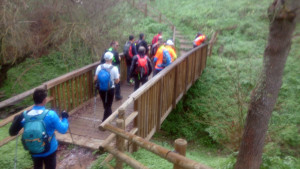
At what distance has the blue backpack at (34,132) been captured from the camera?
3025 millimetres

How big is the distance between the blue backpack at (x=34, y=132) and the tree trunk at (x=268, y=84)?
2916 millimetres

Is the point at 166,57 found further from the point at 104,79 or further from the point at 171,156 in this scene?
the point at 171,156

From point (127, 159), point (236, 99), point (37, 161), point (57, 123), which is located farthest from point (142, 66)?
point (236, 99)

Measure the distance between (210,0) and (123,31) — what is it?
12.9 metres

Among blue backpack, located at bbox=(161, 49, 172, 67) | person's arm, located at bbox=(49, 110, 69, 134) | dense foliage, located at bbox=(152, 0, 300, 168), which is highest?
blue backpack, located at bbox=(161, 49, 172, 67)

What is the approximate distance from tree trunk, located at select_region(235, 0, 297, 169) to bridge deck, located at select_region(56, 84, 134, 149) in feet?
9.26

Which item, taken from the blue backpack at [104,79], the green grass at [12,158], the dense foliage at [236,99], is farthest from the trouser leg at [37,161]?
the dense foliage at [236,99]

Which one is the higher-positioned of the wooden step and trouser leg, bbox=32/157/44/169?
trouser leg, bbox=32/157/44/169

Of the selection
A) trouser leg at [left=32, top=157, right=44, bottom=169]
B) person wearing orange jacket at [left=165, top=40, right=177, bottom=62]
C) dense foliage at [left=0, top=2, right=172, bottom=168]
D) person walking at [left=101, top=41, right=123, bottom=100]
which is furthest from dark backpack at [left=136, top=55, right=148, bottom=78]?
dense foliage at [left=0, top=2, right=172, bottom=168]

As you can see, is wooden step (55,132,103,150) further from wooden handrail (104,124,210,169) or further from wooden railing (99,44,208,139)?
wooden handrail (104,124,210,169)

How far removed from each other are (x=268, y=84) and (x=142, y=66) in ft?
11.6

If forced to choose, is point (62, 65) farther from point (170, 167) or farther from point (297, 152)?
point (297, 152)

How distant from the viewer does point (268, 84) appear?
343 cm

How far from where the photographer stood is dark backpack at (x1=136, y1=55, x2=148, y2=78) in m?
6.32
